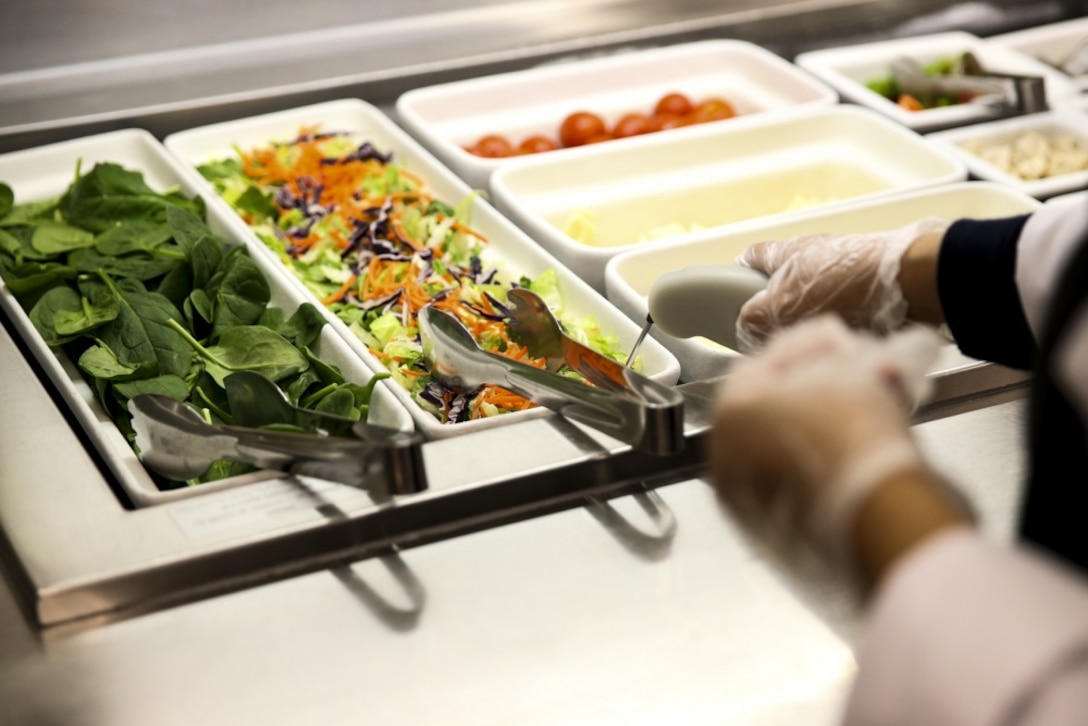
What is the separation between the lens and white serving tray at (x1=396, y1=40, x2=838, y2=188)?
196 cm

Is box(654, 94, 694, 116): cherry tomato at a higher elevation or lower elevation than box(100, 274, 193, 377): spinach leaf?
lower

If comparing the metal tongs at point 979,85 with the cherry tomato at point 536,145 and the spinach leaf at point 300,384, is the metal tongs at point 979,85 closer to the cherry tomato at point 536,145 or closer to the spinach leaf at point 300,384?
the cherry tomato at point 536,145

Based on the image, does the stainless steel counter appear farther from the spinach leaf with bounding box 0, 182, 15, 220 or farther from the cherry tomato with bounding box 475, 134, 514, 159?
the cherry tomato with bounding box 475, 134, 514, 159

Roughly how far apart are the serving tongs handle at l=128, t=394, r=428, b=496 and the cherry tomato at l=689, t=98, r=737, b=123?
1.13 meters

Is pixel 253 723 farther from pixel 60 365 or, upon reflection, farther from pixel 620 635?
pixel 60 365

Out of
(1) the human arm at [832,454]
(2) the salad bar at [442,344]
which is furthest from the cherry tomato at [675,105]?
(1) the human arm at [832,454]

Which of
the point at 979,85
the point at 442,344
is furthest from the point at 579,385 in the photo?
the point at 979,85

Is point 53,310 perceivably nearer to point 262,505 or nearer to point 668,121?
A: point 262,505

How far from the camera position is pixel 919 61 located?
2160 millimetres

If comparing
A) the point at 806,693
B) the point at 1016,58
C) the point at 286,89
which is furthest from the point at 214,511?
the point at 1016,58

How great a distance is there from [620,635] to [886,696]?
34 cm

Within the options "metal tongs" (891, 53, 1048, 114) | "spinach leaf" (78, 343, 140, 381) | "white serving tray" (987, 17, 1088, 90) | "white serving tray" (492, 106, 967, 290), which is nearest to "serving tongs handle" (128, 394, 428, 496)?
"spinach leaf" (78, 343, 140, 381)

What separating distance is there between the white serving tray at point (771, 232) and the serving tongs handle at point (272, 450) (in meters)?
0.41

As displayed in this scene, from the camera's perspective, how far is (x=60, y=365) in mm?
1257
